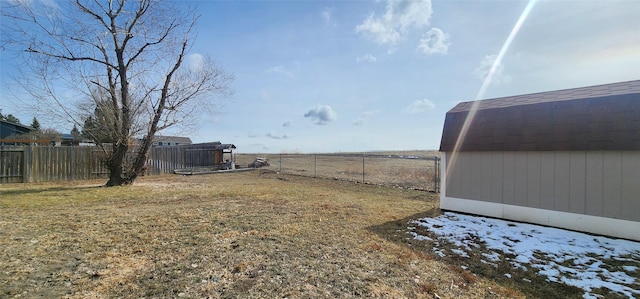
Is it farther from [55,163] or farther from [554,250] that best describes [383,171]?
[55,163]

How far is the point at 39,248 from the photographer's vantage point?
3.64 metres

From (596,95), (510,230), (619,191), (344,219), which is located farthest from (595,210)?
(344,219)

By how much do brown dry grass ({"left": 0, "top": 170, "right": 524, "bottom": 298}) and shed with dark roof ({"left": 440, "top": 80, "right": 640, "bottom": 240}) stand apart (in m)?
1.40

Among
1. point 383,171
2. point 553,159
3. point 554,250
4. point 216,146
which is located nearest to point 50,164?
point 216,146

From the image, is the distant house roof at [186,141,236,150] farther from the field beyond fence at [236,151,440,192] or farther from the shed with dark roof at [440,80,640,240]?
the shed with dark roof at [440,80,640,240]

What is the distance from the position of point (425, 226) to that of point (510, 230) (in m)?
1.47

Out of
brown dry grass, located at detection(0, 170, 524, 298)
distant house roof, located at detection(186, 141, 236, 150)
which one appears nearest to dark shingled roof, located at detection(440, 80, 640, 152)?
brown dry grass, located at detection(0, 170, 524, 298)

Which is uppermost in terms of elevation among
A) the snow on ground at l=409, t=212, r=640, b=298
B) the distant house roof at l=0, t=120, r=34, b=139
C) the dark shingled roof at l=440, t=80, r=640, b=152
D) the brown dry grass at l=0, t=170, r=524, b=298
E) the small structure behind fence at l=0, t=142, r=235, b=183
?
the distant house roof at l=0, t=120, r=34, b=139

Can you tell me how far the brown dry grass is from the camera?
2781 millimetres

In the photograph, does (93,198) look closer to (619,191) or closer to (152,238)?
(152,238)

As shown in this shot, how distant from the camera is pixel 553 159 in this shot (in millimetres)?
5152

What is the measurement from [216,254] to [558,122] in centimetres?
626

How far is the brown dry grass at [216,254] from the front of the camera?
278 cm

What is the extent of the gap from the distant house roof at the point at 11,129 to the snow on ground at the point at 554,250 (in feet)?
112
